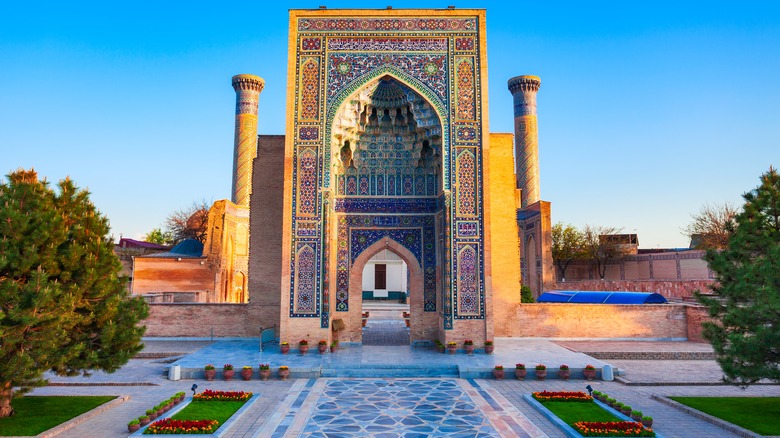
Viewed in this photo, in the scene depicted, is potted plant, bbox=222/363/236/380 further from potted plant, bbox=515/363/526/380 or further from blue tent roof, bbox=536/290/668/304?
blue tent roof, bbox=536/290/668/304

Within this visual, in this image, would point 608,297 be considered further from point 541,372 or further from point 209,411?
point 209,411

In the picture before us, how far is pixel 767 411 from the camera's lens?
6.61 metres

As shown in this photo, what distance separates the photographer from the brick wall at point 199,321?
42.9 feet

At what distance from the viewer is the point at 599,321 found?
13180mm

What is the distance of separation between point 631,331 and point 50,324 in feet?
42.3

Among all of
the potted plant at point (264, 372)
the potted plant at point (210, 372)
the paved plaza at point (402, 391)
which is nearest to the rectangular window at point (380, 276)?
the paved plaza at point (402, 391)

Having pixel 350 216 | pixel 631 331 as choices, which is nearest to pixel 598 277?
pixel 631 331

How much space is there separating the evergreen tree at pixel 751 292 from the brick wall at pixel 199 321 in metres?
10.4

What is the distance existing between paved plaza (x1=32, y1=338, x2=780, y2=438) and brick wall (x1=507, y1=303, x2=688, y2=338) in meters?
0.68

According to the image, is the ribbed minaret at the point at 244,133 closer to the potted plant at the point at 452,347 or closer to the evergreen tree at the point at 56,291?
the potted plant at the point at 452,347

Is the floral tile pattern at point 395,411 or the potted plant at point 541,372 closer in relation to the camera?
the floral tile pattern at point 395,411

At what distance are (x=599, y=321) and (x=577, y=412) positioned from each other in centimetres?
705

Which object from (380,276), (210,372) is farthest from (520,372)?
(380,276)

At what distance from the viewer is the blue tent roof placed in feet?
47.6
